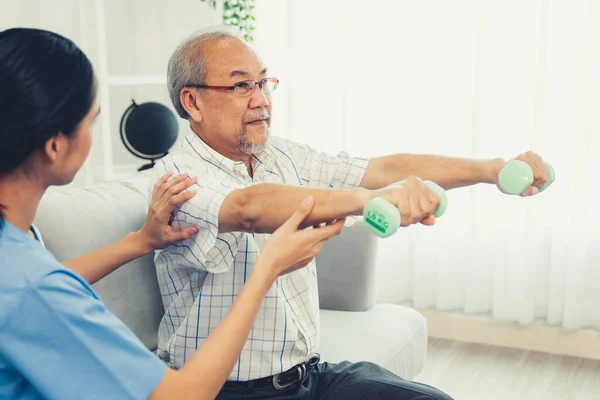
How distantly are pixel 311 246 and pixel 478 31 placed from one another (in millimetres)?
1964

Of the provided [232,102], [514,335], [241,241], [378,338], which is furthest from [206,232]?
[514,335]

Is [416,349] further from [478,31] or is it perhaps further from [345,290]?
[478,31]

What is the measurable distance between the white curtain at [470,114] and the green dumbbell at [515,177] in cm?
142

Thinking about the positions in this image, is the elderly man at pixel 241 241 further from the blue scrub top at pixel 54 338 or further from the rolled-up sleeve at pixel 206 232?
the blue scrub top at pixel 54 338

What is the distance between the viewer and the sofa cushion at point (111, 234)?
1661 millimetres

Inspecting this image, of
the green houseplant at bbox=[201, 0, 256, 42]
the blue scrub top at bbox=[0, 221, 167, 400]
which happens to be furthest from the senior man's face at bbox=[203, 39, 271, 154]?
the green houseplant at bbox=[201, 0, 256, 42]

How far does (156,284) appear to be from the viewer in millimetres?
1875

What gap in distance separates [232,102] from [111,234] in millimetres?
443

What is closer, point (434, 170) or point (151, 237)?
point (151, 237)

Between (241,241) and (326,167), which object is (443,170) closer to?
(326,167)

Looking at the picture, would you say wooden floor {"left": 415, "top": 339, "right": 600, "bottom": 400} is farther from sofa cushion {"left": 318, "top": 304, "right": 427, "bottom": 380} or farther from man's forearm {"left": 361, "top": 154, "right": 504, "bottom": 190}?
man's forearm {"left": 361, "top": 154, "right": 504, "bottom": 190}

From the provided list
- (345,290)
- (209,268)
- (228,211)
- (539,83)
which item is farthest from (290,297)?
(539,83)

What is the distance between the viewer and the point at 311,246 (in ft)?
4.15

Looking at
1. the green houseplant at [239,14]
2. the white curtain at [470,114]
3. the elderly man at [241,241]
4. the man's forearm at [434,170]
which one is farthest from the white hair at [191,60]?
the white curtain at [470,114]
